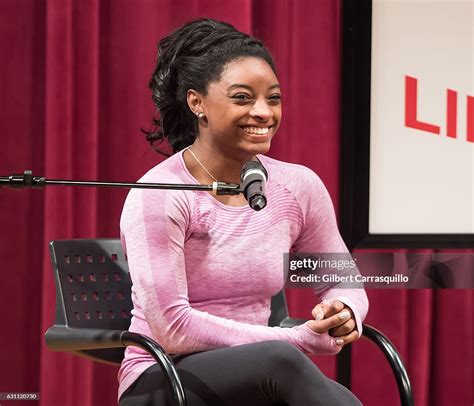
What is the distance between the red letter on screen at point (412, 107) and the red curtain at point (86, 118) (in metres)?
0.30

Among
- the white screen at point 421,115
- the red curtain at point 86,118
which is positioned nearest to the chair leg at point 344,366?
the red curtain at point 86,118

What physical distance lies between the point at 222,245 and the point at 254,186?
0.50m

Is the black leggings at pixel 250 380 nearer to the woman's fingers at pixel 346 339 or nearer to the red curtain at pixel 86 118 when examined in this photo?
the woman's fingers at pixel 346 339

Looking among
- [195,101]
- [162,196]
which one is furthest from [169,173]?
[195,101]

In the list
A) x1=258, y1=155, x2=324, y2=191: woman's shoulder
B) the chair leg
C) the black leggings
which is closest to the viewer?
the black leggings

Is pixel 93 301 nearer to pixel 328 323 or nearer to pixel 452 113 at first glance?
pixel 328 323

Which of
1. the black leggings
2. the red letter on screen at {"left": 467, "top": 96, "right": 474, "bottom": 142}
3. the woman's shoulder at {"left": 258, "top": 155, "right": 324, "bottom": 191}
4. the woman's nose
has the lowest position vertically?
the black leggings

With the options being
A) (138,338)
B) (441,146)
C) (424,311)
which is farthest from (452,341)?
(138,338)

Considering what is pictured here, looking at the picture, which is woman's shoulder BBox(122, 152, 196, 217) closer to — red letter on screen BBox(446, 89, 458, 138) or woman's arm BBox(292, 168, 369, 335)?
woman's arm BBox(292, 168, 369, 335)

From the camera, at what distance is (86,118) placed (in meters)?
2.79

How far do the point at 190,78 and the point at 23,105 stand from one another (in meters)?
0.98

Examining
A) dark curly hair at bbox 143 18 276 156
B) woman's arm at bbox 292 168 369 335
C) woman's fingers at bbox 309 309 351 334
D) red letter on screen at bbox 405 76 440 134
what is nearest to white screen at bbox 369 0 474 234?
red letter on screen at bbox 405 76 440 134

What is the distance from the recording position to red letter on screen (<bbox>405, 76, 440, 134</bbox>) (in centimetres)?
270

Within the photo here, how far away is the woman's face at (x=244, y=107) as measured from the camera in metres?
1.94
